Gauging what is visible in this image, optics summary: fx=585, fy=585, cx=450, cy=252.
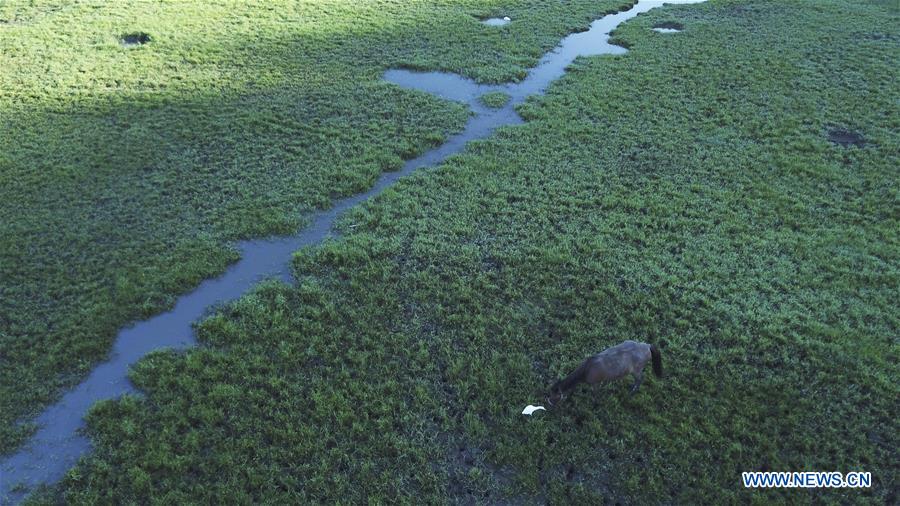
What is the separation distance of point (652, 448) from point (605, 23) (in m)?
23.0

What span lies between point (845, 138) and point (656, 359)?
1262 centimetres

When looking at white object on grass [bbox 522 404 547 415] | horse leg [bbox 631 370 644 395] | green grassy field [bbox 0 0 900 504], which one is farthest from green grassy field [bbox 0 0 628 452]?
horse leg [bbox 631 370 644 395]

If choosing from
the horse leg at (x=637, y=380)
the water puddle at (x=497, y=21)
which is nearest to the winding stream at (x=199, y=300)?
the water puddle at (x=497, y=21)

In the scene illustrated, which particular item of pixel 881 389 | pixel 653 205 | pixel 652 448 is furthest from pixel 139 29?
pixel 881 389

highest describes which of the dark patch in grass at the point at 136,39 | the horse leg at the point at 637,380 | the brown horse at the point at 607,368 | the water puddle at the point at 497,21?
the water puddle at the point at 497,21

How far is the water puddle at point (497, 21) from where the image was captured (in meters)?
26.8

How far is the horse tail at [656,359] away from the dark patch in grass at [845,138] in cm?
1194

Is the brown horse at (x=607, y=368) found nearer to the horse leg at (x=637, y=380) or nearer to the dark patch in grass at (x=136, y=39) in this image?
the horse leg at (x=637, y=380)

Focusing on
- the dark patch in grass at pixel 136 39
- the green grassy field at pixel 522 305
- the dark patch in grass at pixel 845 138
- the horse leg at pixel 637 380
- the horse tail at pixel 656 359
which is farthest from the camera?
the dark patch in grass at pixel 136 39

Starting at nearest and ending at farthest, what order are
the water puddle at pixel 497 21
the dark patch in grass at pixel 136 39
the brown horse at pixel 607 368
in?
the brown horse at pixel 607 368, the dark patch in grass at pixel 136 39, the water puddle at pixel 497 21

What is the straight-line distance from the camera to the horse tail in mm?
10250

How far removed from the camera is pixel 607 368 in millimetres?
9742

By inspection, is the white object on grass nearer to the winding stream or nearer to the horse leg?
the horse leg

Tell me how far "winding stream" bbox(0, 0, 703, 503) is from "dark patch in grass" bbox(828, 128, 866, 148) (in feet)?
30.5
